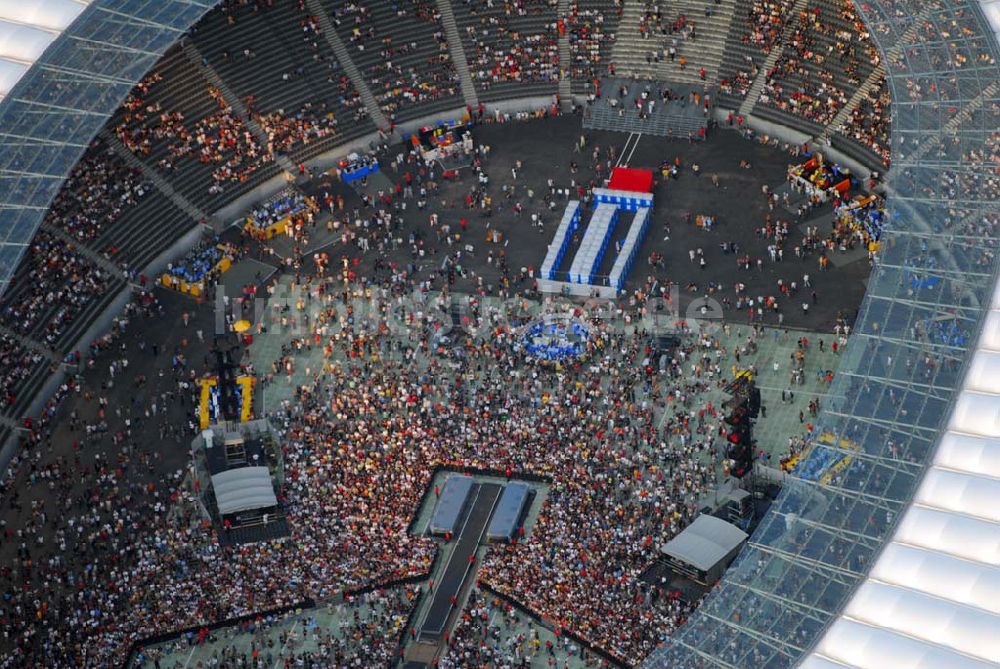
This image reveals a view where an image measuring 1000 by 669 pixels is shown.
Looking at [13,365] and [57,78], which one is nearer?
[57,78]

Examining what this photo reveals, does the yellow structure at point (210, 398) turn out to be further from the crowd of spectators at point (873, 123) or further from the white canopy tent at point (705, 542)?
the crowd of spectators at point (873, 123)

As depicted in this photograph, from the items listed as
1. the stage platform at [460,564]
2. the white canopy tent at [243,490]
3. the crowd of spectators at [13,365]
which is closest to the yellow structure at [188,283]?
the crowd of spectators at [13,365]

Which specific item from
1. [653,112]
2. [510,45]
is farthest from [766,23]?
[510,45]

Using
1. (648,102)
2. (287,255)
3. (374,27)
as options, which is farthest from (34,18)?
(648,102)

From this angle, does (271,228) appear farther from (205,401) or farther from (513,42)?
(513,42)

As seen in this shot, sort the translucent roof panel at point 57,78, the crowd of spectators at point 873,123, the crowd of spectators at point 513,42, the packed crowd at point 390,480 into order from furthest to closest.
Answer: the crowd of spectators at point 513,42 → the crowd of spectators at point 873,123 → the packed crowd at point 390,480 → the translucent roof panel at point 57,78
